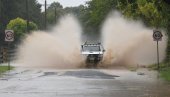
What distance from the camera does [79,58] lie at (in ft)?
157

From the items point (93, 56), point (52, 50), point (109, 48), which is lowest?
→ point (93, 56)

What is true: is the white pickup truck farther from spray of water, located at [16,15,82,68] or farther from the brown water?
spray of water, located at [16,15,82,68]

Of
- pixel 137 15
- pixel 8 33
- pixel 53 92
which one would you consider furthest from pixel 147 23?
pixel 53 92

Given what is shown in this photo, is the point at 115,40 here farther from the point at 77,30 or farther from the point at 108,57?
the point at 77,30

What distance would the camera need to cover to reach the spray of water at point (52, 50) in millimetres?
48375

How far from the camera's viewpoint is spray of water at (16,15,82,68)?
48.4m

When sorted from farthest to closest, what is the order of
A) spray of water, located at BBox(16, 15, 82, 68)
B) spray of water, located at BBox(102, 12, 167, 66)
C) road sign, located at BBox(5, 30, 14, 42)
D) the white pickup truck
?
spray of water, located at BBox(102, 12, 167, 66)
spray of water, located at BBox(16, 15, 82, 68)
the white pickup truck
road sign, located at BBox(5, 30, 14, 42)

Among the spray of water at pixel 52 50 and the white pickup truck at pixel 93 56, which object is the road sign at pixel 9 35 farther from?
the white pickup truck at pixel 93 56

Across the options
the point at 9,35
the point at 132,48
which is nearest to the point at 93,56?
the point at 132,48

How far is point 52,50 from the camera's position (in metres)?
50.2

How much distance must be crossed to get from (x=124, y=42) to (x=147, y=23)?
5808 millimetres

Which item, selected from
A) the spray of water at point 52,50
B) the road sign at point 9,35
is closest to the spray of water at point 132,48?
the spray of water at point 52,50

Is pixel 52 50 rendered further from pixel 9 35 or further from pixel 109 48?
pixel 9 35

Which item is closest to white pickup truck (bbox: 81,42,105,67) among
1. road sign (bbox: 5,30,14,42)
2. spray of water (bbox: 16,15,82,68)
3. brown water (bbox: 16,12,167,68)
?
brown water (bbox: 16,12,167,68)
